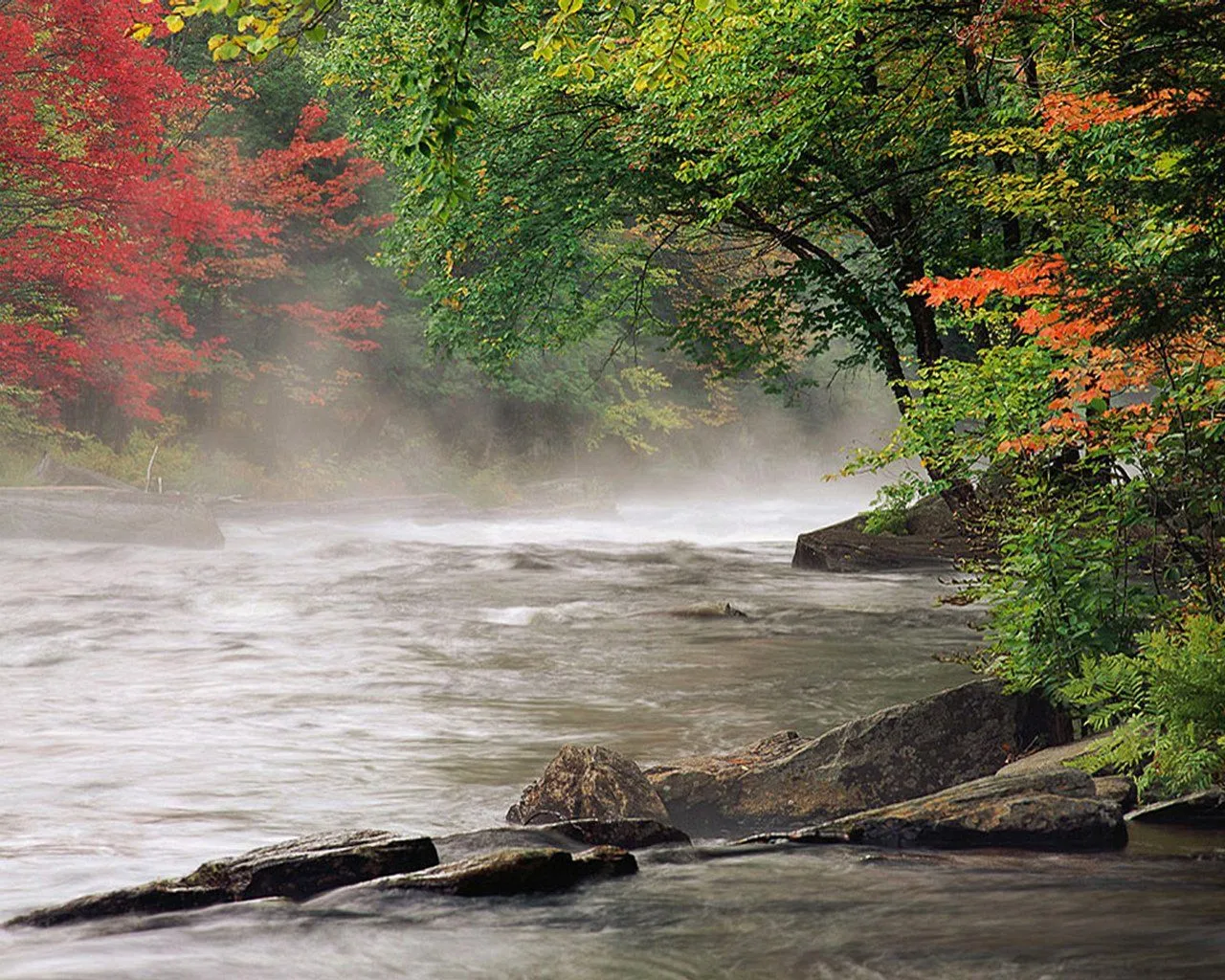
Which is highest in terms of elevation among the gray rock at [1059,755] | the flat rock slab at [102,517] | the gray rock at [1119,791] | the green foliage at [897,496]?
the flat rock slab at [102,517]

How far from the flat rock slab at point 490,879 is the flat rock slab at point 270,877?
167 millimetres

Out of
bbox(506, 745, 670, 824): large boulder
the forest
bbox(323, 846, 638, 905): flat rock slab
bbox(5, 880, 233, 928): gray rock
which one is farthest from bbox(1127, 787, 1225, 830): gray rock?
bbox(5, 880, 233, 928): gray rock

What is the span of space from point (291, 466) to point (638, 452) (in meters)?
15.3

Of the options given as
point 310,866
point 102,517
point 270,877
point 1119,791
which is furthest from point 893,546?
point 270,877

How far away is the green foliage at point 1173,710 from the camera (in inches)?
293

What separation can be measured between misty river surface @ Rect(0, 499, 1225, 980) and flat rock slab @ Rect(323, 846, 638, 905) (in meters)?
0.11

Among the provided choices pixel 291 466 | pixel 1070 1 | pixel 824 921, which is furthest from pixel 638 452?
pixel 824 921

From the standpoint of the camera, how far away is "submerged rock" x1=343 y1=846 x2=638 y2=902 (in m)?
6.65

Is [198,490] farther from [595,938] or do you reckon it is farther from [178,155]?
[595,938]

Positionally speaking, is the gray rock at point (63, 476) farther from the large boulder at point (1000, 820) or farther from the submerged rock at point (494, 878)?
the large boulder at point (1000, 820)

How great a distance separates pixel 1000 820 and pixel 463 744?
5.67m

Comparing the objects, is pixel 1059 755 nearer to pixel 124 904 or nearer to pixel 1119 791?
pixel 1119 791

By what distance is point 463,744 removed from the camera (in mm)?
11945

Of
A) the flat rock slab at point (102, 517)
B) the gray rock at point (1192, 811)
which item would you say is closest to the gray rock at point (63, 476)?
the flat rock slab at point (102, 517)
